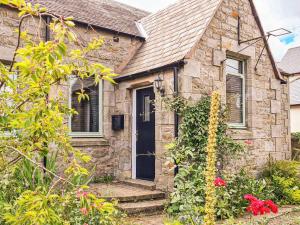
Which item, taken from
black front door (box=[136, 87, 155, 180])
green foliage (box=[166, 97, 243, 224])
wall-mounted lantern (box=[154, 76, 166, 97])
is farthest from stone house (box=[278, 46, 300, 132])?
wall-mounted lantern (box=[154, 76, 166, 97])

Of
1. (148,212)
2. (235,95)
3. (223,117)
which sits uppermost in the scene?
(235,95)

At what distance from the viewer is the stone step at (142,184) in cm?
742

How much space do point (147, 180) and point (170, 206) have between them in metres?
1.71

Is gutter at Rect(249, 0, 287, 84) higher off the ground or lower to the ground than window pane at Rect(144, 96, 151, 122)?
higher

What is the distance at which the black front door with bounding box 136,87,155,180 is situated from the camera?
8.07 metres

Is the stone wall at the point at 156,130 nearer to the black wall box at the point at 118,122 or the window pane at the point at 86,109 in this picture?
the black wall box at the point at 118,122

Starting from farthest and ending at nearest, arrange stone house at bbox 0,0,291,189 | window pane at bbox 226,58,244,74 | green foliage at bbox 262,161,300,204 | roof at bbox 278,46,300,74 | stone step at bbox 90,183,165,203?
roof at bbox 278,46,300,74 → window pane at bbox 226,58,244,74 → green foliage at bbox 262,161,300,204 → stone house at bbox 0,0,291,189 → stone step at bbox 90,183,165,203

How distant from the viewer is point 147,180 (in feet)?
26.7

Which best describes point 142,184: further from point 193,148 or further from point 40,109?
point 40,109

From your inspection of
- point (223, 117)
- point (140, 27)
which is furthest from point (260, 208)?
point (140, 27)

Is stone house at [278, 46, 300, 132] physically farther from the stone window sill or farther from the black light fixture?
the stone window sill

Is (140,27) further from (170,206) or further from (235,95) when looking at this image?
(170,206)

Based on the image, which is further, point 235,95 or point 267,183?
point 235,95

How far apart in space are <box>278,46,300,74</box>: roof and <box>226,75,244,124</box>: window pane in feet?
77.6
